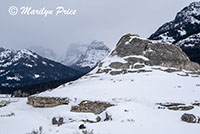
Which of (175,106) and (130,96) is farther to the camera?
(130,96)

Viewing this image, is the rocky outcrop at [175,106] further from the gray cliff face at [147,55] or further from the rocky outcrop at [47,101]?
the gray cliff face at [147,55]

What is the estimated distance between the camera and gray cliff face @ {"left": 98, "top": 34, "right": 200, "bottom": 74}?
1985 inches

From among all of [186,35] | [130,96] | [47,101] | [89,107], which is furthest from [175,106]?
[186,35]

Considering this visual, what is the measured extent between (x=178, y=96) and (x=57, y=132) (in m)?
23.0

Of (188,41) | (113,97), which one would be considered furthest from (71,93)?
(188,41)

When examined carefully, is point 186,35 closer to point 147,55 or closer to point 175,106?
point 147,55

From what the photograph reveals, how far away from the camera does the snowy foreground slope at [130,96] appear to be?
19177 mm

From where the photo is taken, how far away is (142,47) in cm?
5462

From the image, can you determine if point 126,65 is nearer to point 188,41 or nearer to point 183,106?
point 183,106

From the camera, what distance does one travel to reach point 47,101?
3797 cm

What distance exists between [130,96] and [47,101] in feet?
43.3

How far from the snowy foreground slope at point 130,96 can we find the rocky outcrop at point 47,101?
736mm

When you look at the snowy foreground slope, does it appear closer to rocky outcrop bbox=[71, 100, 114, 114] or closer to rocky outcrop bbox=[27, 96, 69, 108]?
rocky outcrop bbox=[71, 100, 114, 114]

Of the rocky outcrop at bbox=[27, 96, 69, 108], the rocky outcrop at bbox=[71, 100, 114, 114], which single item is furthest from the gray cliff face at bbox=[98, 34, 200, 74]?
the rocky outcrop at bbox=[71, 100, 114, 114]
